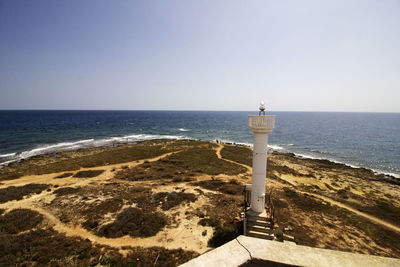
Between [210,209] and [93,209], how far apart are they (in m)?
8.59

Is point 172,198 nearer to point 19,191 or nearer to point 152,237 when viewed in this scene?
point 152,237

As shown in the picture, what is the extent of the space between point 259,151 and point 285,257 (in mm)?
7200

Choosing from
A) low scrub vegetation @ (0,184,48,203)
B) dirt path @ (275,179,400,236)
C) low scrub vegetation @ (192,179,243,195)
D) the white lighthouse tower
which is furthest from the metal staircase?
low scrub vegetation @ (0,184,48,203)

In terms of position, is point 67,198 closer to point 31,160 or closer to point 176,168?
point 176,168

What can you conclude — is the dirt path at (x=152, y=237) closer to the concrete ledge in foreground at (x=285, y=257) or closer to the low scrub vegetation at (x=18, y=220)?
the low scrub vegetation at (x=18, y=220)

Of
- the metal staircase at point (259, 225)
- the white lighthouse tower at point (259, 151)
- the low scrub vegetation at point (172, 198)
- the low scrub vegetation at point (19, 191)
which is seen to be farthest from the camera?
the low scrub vegetation at point (19, 191)

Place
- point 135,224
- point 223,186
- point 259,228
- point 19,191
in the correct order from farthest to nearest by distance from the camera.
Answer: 1. point 223,186
2. point 19,191
3. point 135,224
4. point 259,228

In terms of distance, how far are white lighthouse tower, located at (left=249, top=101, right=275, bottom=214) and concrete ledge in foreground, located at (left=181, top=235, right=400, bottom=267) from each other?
6856 millimetres

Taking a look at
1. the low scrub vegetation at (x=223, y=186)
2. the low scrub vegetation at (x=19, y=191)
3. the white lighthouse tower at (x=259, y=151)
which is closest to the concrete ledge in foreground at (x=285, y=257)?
the white lighthouse tower at (x=259, y=151)

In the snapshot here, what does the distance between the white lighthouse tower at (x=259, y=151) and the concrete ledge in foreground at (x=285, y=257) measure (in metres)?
6.86

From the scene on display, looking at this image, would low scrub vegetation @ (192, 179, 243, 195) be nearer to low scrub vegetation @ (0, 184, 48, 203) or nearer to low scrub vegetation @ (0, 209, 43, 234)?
low scrub vegetation @ (0, 209, 43, 234)

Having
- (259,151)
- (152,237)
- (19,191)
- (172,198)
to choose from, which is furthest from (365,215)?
(19,191)

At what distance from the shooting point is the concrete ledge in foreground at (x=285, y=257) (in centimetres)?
238

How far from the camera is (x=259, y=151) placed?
9367 mm
